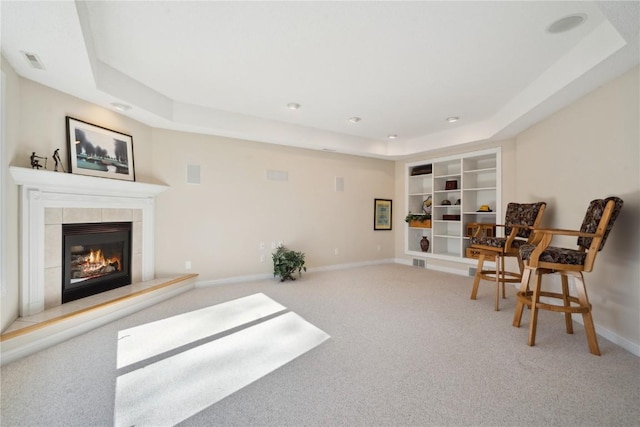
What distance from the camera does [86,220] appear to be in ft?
10.2

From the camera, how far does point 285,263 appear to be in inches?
178

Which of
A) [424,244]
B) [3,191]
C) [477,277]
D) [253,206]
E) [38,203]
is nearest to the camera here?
[3,191]

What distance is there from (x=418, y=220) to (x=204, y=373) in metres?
4.96

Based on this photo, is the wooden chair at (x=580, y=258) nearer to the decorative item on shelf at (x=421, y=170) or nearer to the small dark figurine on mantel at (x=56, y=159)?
the decorative item on shelf at (x=421, y=170)

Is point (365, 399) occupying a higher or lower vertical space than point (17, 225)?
lower

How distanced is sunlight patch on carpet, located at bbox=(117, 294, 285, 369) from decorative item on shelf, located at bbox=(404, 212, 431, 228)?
363 centimetres

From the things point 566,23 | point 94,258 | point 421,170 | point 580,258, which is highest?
point 566,23

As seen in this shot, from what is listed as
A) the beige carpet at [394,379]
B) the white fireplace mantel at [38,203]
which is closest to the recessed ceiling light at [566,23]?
the beige carpet at [394,379]

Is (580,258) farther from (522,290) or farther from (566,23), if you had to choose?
(566,23)

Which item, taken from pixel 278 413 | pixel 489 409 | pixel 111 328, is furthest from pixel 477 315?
pixel 111 328

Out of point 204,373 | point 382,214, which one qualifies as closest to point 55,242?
point 204,373

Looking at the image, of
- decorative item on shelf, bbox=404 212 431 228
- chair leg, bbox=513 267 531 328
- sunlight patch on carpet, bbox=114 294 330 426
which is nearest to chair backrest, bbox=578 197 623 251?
chair leg, bbox=513 267 531 328

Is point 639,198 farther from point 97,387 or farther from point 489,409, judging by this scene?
point 97,387

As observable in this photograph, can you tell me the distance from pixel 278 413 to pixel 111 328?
2.11 metres
